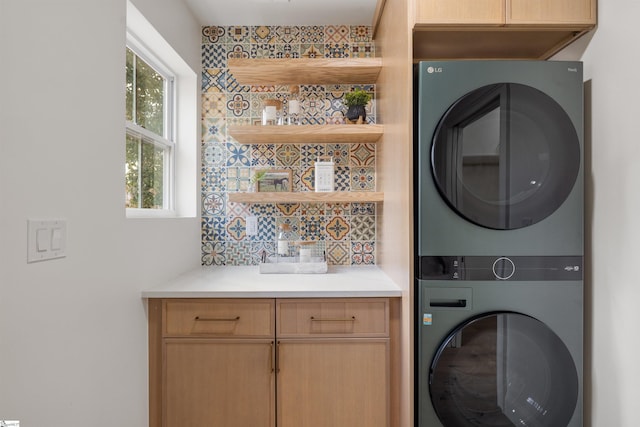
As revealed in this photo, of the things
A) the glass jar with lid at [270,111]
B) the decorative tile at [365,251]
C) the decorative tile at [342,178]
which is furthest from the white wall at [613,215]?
the glass jar with lid at [270,111]

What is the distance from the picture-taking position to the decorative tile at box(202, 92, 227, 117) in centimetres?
241

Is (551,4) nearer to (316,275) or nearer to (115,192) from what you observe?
(316,275)

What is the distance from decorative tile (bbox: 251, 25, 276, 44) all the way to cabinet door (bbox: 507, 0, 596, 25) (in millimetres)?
1508

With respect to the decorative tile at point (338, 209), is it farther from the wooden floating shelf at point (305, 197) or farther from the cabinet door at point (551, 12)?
the cabinet door at point (551, 12)

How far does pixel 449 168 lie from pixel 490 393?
0.94 meters

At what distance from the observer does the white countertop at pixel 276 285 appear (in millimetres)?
1648

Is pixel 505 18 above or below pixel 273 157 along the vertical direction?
above

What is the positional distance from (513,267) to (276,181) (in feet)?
4.92

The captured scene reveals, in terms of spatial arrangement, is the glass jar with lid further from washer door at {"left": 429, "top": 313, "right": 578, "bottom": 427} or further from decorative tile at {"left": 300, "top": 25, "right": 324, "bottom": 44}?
washer door at {"left": 429, "top": 313, "right": 578, "bottom": 427}

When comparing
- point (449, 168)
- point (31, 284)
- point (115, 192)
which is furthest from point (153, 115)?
point (449, 168)

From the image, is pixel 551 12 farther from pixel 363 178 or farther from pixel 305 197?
pixel 305 197

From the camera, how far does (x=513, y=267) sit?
145 centimetres

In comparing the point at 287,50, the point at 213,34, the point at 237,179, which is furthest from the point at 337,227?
the point at 213,34

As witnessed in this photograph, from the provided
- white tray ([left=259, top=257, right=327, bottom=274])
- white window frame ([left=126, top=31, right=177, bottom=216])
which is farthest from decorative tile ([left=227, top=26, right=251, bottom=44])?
white tray ([left=259, top=257, right=327, bottom=274])
